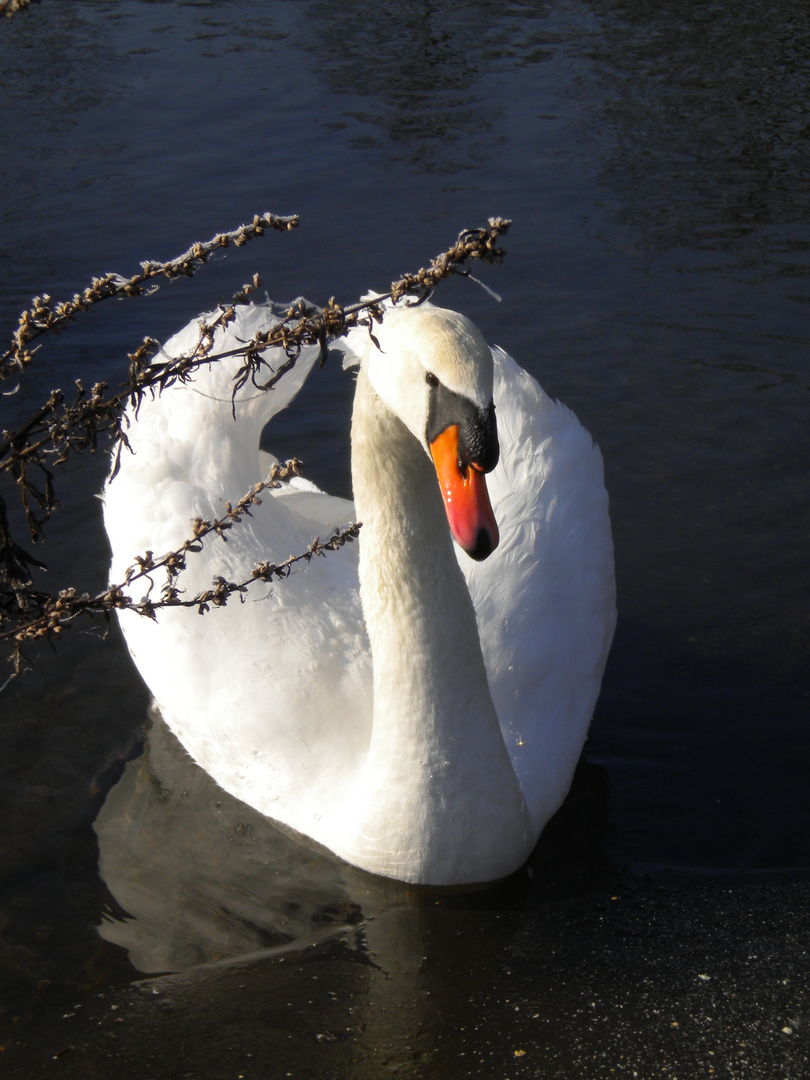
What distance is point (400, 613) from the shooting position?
12.1ft

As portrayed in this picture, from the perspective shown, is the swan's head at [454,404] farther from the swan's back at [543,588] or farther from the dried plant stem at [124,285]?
the swan's back at [543,588]

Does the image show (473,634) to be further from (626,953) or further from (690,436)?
(690,436)

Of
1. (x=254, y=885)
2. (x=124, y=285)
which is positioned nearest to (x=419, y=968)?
(x=254, y=885)

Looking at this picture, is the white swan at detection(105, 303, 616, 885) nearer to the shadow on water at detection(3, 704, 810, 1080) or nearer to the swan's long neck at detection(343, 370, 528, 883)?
the swan's long neck at detection(343, 370, 528, 883)

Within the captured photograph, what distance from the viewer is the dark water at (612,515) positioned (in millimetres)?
3561

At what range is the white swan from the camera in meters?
3.33

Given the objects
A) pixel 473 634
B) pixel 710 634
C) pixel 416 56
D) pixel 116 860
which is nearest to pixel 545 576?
pixel 473 634

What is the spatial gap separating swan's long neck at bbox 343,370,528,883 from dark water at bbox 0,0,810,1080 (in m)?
0.36

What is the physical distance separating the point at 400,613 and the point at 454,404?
971 mm

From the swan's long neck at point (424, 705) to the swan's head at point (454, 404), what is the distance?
0.48 m

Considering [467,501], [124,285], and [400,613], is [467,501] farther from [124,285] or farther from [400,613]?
[124,285]

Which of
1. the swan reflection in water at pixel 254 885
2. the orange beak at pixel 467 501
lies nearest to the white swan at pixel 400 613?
the orange beak at pixel 467 501

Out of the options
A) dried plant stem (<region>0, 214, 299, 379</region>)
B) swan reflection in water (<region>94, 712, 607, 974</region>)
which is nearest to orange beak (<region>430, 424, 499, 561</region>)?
dried plant stem (<region>0, 214, 299, 379</region>)

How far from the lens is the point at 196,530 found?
2465 millimetres
